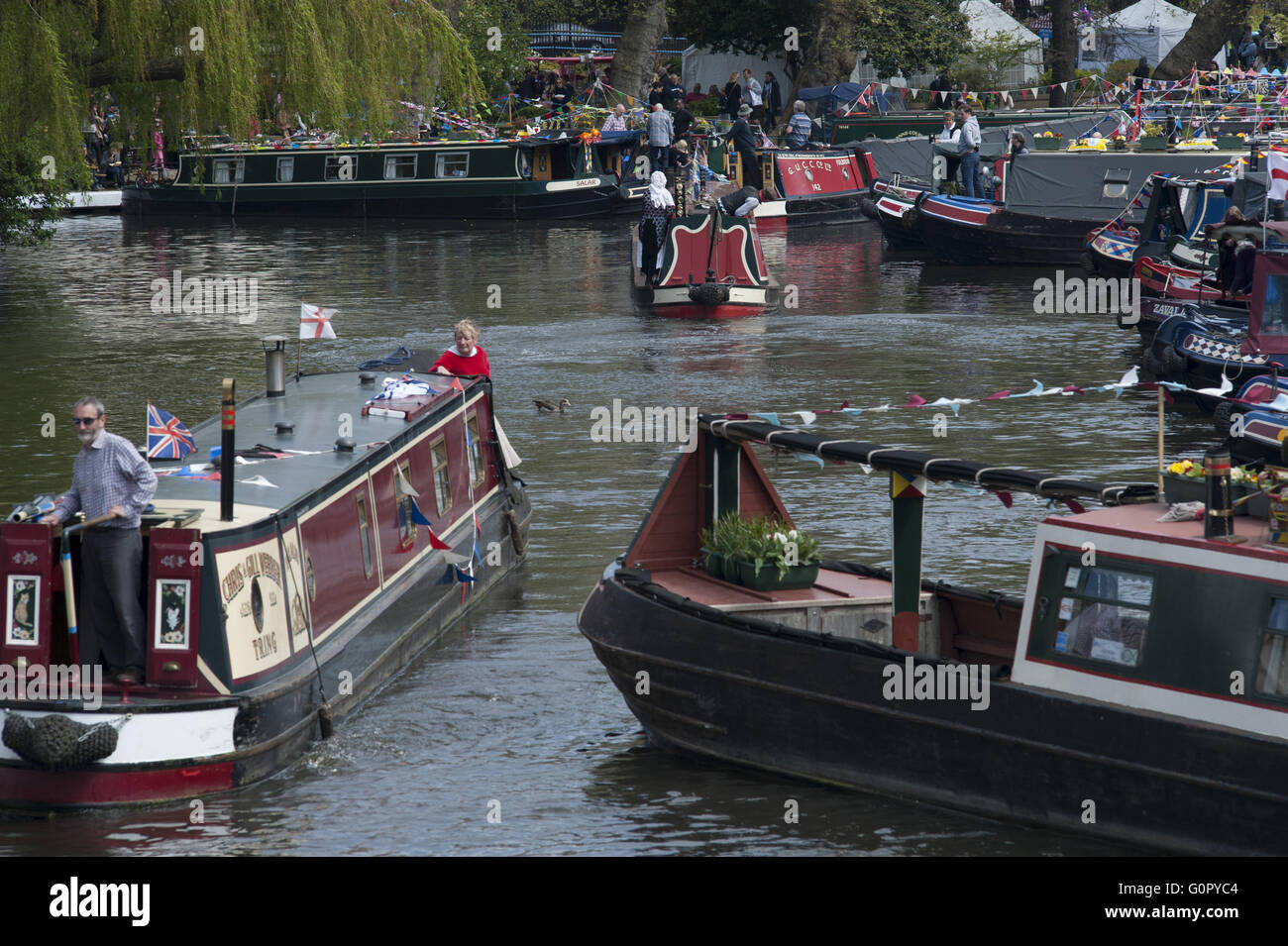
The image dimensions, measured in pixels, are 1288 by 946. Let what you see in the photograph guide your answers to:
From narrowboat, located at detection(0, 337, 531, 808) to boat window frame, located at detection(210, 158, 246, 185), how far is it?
31.9 meters

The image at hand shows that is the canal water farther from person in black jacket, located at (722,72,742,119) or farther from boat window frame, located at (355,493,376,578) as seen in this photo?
person in black jacket, located at (722,72,742,119)

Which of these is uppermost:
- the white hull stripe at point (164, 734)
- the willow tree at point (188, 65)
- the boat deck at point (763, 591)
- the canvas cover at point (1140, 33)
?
the canvas cover at point (1140, 33)

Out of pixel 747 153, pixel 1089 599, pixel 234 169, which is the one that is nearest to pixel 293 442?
pixel 1089 599

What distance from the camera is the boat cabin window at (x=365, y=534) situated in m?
11.6

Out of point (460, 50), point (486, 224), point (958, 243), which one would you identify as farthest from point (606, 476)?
point (486, 224)

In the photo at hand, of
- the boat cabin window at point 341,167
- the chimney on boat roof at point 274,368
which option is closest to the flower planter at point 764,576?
the chimney on boat roof at point 274,368

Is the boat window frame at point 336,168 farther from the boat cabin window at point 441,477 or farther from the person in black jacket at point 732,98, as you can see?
the boat cabin window at point 441,477

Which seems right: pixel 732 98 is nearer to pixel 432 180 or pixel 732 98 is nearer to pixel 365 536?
pixel 432 180

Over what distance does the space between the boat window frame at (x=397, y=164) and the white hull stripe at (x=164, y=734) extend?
33.3 metres

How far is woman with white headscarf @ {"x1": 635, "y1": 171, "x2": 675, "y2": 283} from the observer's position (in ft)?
88.9

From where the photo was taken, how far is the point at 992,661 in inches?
411

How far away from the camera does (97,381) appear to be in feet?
72.5

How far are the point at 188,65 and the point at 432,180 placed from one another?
18.4 m
